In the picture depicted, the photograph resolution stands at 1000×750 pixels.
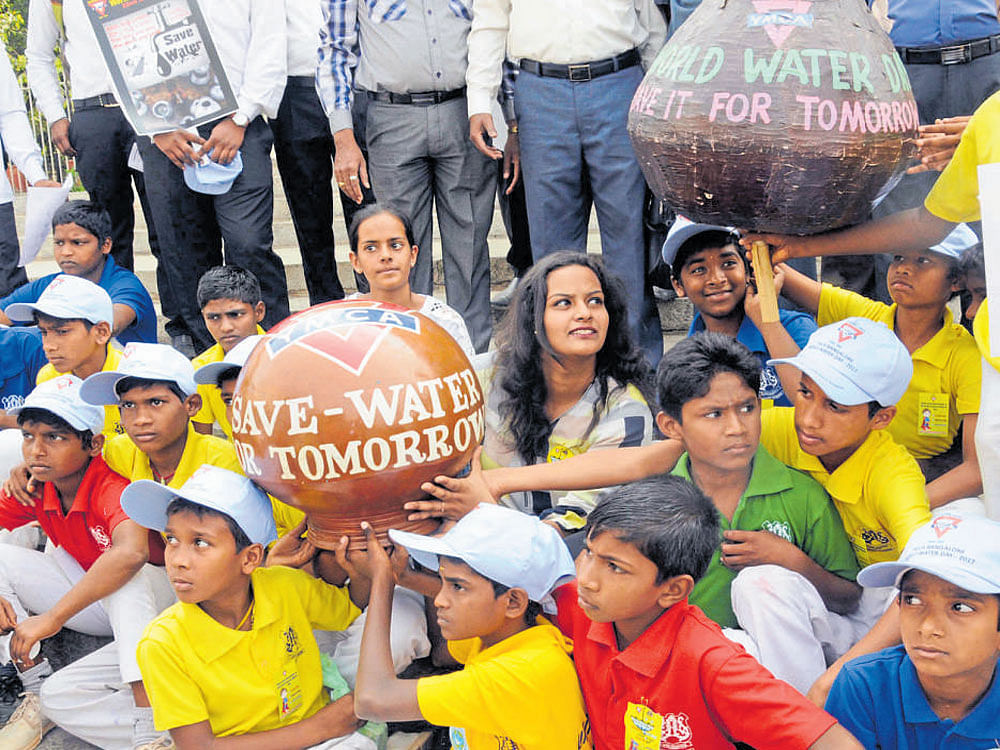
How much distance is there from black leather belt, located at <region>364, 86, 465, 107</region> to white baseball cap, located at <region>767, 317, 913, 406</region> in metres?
2.42

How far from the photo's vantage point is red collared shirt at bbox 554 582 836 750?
2.32 meters

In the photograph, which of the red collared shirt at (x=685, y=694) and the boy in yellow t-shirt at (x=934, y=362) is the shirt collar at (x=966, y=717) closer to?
the red collared shirt at (x=685, y=694)

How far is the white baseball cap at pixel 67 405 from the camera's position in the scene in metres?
3.63

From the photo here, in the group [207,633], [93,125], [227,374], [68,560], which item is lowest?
[68,560]

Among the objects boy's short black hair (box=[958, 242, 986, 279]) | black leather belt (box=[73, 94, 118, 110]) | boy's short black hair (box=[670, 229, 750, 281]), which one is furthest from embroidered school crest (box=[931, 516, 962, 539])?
black leather belt (box=[73, 94, 118, 110])

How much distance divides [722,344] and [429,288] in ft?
7.86

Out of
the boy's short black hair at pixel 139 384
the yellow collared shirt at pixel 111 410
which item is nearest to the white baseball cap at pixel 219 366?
the boy's short black hair at pixel 139 384

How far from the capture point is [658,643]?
8.31 ft

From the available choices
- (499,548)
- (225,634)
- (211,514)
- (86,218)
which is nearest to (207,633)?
(225,634)

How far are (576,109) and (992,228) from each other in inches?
90.1

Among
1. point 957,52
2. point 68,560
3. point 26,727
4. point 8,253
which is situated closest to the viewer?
point 26,727

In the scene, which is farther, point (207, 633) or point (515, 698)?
point (207, 633)

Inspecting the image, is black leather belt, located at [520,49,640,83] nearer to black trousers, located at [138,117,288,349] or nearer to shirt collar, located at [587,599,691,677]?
black trousers, located at [138,117,288,349]

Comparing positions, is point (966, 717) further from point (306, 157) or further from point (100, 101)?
point (100, 101)
